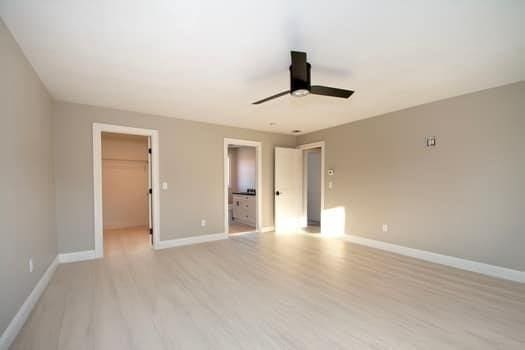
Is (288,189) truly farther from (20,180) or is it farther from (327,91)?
(20,180)

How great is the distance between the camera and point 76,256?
369cm

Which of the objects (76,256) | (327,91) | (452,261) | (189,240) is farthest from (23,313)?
(452,261)

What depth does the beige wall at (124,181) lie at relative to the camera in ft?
20.3

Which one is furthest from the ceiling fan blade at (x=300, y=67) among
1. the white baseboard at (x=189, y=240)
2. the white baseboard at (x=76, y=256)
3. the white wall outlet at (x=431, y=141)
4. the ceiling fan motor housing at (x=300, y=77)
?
the white baseboard at (x=76, y=256)

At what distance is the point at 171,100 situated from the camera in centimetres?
356

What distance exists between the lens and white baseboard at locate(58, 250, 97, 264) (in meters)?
3.60

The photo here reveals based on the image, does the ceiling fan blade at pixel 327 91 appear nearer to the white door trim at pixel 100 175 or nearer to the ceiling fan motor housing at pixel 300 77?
the ceiling fan motor housing at pixel 300 77

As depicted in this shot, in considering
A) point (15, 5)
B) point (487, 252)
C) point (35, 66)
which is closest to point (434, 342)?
point (487, 252)

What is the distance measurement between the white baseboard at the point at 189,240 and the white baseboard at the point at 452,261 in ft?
9.26

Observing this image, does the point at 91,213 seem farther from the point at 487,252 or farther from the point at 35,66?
the point at 487,252

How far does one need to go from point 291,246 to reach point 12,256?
3675mm

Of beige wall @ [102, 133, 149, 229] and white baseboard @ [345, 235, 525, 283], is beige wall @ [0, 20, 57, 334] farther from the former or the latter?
white baseboard @ [345, 235, 525, 283]

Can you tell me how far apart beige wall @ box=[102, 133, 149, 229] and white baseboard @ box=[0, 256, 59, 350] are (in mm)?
3419

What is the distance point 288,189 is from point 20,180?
4.70 m
